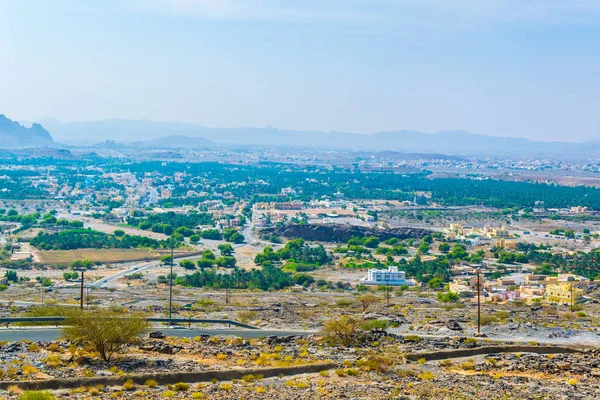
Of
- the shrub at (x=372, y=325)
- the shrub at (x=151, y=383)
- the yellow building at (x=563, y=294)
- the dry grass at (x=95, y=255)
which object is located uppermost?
the shrub at (x=151, y=383)

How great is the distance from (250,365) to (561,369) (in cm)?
662

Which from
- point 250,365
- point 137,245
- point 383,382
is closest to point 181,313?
point 250,365

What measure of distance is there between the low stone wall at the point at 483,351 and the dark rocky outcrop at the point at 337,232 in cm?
5116

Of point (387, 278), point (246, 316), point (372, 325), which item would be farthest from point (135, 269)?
point (372, 325)

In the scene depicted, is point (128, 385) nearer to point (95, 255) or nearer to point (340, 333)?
point (340, 333)

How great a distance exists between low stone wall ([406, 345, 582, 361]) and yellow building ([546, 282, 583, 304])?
1703 cm

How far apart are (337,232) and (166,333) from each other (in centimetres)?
5075

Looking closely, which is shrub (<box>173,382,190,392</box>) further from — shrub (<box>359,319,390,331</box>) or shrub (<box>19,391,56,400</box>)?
shrub (<box>359,319,390,331</box>)

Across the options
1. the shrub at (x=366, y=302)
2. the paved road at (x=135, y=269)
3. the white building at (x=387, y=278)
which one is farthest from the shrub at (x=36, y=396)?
the white building at (x=387, y=278)

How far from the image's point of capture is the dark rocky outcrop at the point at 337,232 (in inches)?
2864

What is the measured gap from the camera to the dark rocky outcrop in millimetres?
72750

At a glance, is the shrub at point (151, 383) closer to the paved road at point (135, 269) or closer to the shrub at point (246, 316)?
the shrub at point (246, 316)

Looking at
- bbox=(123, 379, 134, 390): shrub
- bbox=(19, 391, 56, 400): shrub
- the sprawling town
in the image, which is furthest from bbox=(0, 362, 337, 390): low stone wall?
bbox=(19, 391, 56, 400): shrub

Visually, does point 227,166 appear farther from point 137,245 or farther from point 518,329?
point 518,329
